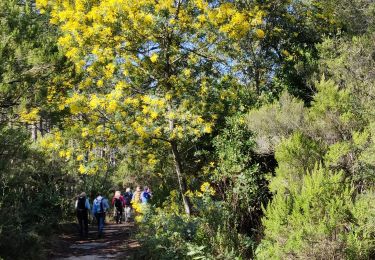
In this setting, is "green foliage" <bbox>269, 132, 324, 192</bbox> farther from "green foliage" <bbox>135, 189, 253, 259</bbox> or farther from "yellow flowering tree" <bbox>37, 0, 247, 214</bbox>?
"yellow flowering tree" <bbox>37, 0, 247, 214</bbox>

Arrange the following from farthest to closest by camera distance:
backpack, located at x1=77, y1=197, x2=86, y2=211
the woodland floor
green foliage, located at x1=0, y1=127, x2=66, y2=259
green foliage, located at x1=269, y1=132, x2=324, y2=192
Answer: backpack, located at x1=77, y1=197, x2=86, y2=211
the woodland floor
green foliage, located at x1=269, y1=132, x2=324, y2=192
green foliage, located at x1=0, y1=127, x2=66, y2=259

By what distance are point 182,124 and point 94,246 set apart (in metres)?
5.53

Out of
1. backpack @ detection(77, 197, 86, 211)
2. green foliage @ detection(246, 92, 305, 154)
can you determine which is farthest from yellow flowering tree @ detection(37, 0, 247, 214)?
backpack @ detection(77, 197, 86, 211)

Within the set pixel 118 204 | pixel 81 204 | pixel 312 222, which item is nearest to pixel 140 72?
pixel 312 222

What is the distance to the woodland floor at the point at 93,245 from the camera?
10.3 metres

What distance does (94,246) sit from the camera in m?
11.9

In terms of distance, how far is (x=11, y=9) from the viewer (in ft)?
30.9

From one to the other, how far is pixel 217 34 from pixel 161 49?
1.27 metres

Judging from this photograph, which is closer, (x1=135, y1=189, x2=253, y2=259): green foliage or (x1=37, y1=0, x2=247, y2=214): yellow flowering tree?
(x1=135, y1=189, x2=253, y2=259): green foliage

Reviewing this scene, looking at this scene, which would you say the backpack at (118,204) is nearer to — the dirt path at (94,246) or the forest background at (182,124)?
the dirt path at (94,246)

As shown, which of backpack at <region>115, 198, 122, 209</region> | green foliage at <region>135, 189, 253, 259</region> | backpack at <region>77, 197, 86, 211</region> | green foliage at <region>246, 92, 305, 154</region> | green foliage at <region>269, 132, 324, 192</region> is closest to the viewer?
green foliage at <region>135, 189, 253, 259</region>

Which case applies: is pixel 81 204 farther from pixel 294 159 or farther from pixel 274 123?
pixel 294 159

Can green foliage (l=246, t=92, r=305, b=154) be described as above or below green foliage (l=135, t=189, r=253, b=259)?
above

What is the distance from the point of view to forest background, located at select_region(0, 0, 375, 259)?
276 inches
